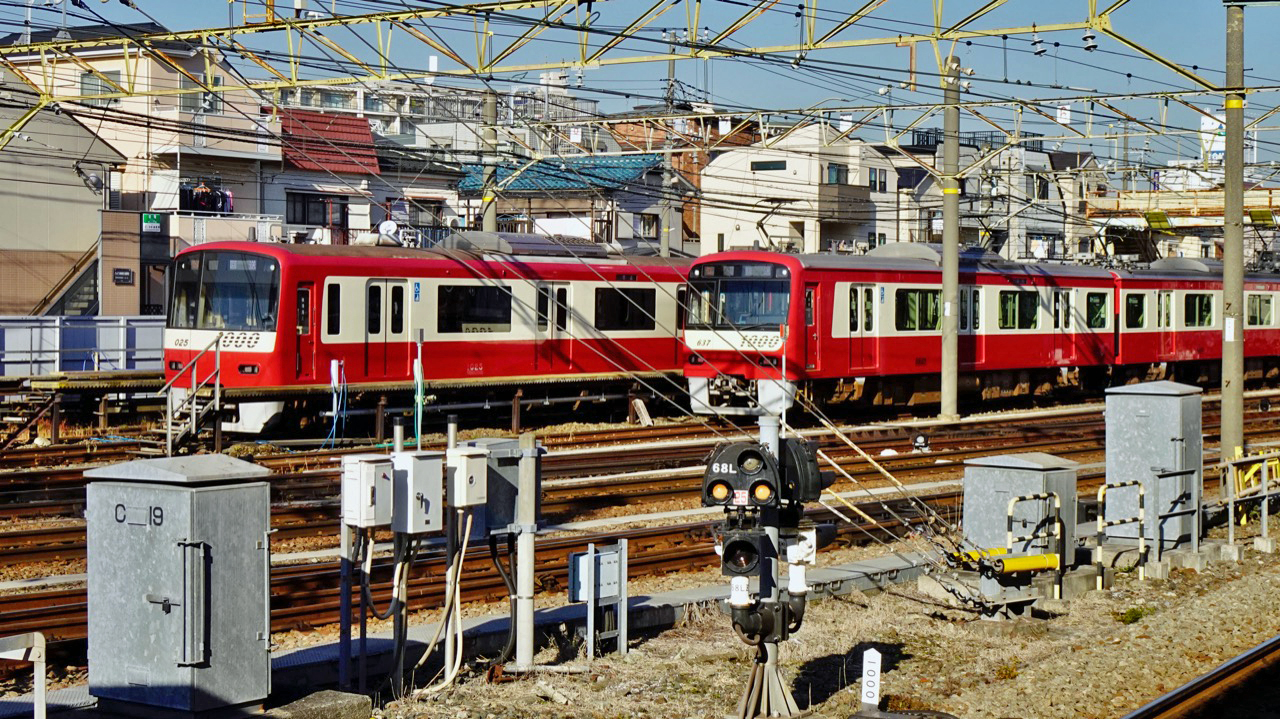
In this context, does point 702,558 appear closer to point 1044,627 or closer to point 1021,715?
point 1044,627

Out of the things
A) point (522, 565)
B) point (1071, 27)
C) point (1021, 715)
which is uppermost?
point (1071, 27)

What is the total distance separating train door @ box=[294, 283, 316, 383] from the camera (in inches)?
825

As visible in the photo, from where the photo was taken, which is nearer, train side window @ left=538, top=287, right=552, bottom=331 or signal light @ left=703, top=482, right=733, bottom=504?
signal light @ left=703, top=482, right=733, bottom=504

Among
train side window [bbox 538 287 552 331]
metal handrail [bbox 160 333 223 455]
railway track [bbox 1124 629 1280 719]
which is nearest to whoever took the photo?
railway track [bbox 1124 629 1280 719]

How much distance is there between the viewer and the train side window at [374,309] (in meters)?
21.8

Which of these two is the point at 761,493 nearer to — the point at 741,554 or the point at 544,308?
the point at 741,554

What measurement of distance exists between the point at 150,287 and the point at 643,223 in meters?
18.4

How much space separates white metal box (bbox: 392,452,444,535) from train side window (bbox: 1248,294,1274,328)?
105ft

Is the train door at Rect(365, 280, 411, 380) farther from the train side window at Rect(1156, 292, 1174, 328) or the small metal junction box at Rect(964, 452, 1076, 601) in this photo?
the train side window at Rect(1156, 292, 1174, 328)

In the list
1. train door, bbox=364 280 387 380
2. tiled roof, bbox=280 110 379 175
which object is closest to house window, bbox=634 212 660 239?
tiled roof, bbox=280 110 379 175

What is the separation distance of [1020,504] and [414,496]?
17.8ft

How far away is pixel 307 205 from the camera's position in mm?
44719

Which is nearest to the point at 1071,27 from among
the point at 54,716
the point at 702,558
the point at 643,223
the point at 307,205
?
the point at 702,558

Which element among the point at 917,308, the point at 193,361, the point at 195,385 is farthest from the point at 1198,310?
the point at 193,361
